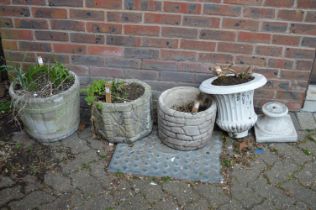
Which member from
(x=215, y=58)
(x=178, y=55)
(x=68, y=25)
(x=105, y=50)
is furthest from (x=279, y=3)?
(x=68, y=25)

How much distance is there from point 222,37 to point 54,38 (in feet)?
4.35

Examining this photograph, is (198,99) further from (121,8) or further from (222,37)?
(121,8)

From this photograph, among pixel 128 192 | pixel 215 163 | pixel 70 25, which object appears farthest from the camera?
pixel 70 25

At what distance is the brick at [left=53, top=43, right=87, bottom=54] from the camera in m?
3.11

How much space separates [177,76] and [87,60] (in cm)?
75

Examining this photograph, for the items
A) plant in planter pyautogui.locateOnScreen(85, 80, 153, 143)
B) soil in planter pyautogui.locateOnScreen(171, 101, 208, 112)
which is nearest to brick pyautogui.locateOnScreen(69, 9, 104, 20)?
plant in planter pyautogui.locateOnScreen(85, 80, 153, 143)

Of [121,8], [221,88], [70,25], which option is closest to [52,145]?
[70,25]

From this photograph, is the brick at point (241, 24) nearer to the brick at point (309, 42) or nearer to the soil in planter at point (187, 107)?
the brick at point (309, 42)

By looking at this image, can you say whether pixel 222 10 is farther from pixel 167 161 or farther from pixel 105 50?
pixel 167 161

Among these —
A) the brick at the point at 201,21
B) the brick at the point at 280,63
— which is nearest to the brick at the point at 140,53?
the brick at the point at 201,21

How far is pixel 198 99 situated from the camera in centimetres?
298

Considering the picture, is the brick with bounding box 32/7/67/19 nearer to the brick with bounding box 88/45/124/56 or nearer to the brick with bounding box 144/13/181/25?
the brick with bounding box 88/45/124/56

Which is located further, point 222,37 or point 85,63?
point 85,63

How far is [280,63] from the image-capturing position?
3.02 m
